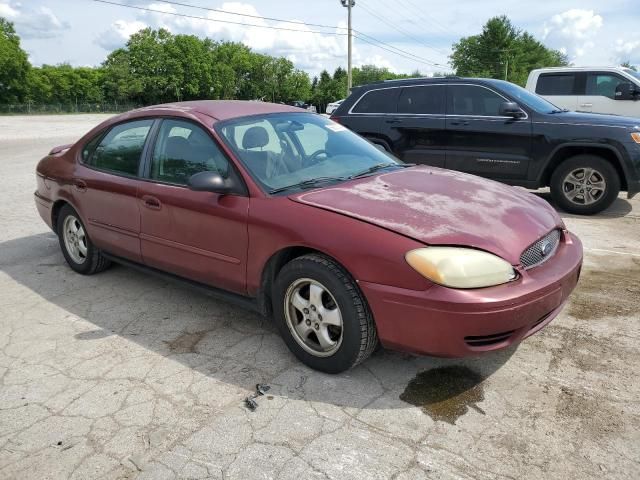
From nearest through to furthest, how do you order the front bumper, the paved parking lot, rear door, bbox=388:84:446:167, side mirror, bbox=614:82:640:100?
the paved parking lot → the front bumper → rear door, bbox=388:84:446:167 → side mirror, bbox=614:82:640:100

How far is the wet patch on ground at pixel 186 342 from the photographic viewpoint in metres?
3.46

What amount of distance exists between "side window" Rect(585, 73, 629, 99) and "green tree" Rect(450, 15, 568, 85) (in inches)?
2510

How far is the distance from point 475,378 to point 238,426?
4.39ft

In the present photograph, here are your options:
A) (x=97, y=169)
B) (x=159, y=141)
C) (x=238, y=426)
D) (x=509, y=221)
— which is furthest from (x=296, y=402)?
(x=97, y=169)

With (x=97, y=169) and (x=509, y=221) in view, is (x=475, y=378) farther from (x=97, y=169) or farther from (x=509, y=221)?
(x=97, y=169)

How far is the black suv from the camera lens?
6754mm

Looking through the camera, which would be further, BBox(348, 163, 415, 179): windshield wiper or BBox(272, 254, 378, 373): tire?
BBox(348, 163, 415, 179): windshield wiper

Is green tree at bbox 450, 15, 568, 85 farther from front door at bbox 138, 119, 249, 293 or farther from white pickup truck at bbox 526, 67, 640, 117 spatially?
front door at bbox 138, 119, 249, 293

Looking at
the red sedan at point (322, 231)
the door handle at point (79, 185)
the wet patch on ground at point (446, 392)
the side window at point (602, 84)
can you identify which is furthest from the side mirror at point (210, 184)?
the side window at point (602, 84)

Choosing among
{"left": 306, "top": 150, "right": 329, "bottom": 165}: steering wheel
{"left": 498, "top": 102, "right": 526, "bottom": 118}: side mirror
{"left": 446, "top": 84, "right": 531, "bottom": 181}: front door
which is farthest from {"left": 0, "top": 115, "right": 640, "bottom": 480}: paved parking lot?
{"left": 498, "top": 102, "right": 526, "bottom": 118}: side mirror

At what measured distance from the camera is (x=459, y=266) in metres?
2.61

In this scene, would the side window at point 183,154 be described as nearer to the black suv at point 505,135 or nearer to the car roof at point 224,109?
the car roof at point 224,109

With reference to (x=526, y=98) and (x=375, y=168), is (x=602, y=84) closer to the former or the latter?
(x=526, y=98)

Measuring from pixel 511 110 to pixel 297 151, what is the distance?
4369 mm
